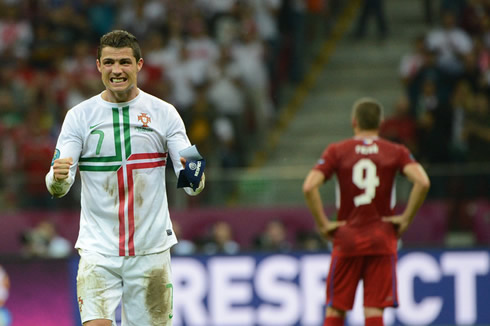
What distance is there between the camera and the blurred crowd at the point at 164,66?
46.9 ft

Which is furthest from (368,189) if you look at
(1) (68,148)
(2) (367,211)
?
(1) (68,148)

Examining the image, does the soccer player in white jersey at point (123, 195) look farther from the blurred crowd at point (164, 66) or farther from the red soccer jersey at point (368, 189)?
the blurred crowd at point (164, 66)

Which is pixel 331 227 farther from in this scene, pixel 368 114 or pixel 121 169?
pixel 121 169

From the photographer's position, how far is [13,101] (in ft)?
51.8

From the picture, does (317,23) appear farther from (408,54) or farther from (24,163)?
(24,163)

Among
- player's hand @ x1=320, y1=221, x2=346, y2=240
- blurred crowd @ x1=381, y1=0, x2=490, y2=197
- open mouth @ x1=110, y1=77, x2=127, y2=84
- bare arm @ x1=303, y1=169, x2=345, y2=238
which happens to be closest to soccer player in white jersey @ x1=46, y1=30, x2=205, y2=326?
open mouth @ x1=110, y1=77, x2=127, y2=84

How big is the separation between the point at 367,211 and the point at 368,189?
183 mm

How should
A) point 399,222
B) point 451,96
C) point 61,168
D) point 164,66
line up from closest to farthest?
point 61,168 < point 399,222 < point 451,96 < point 164,66

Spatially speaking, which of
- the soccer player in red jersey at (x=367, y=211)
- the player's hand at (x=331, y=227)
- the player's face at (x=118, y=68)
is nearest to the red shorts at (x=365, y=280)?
the soccer player in red jersey at (x=367, y=211)

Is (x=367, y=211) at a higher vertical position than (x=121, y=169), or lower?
lower

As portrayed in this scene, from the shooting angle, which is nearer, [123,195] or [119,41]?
[119,41]

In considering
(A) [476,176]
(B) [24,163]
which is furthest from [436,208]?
(B) [24,163]

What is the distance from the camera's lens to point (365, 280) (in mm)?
8242

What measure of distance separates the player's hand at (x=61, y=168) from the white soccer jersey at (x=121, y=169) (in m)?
0.29
